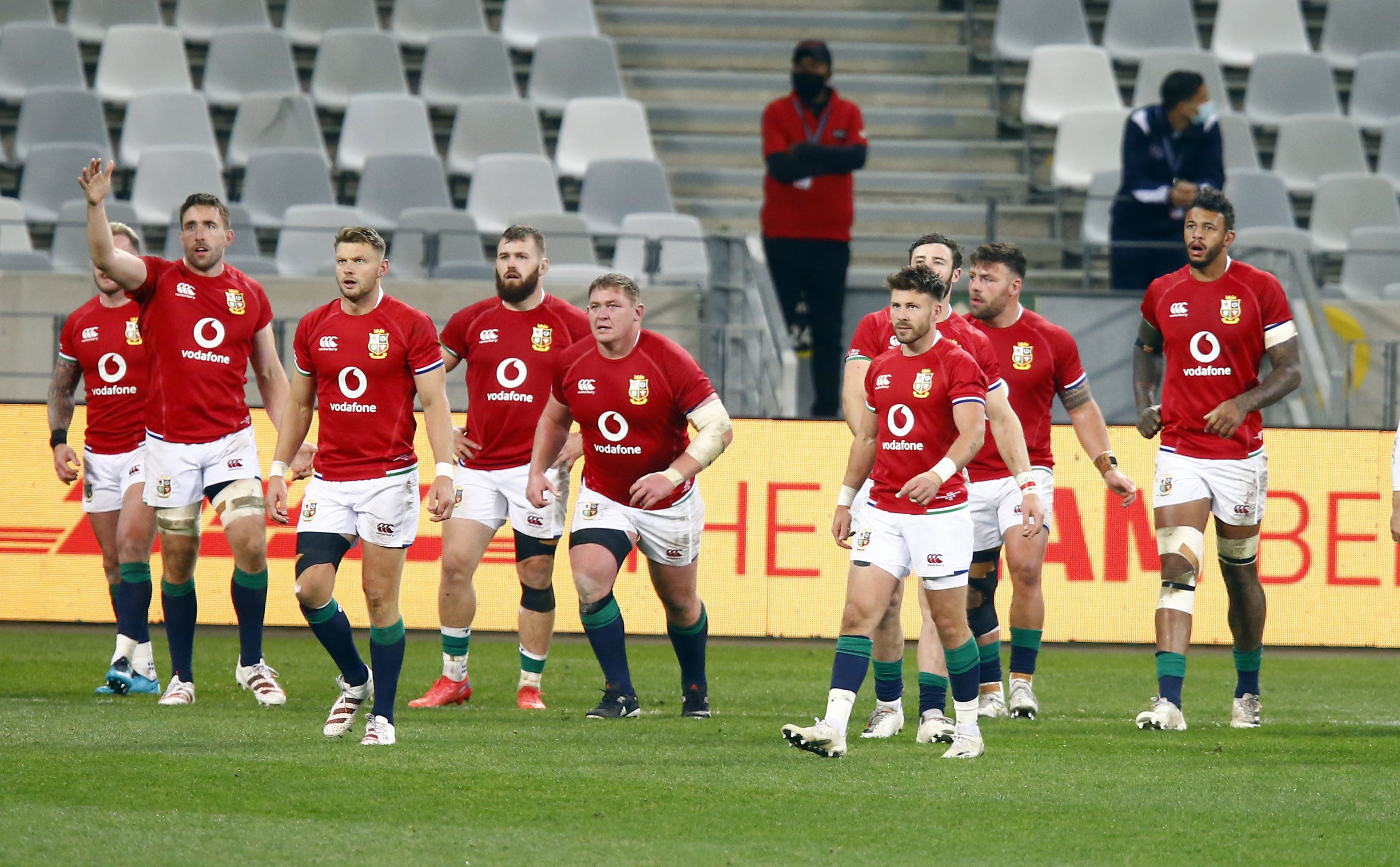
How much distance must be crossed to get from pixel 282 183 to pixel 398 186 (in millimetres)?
1117

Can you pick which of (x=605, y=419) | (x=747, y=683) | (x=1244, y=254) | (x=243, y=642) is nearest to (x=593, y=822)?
(x=605, y=419)

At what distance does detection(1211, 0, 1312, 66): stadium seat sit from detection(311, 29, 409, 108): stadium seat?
9.11 metres

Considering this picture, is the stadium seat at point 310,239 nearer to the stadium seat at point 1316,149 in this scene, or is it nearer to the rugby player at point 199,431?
the rugby player at point 199,431

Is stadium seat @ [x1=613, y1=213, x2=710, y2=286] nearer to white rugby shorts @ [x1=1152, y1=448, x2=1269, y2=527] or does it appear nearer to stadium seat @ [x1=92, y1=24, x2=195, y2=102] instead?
stadium seat @ [x1=92, y1=24, x2=195, y2=102]

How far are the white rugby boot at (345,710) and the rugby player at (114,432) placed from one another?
7.10 feet

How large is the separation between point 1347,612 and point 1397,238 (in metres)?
5.40

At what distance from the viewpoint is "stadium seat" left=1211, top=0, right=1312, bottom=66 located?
20.1 meters

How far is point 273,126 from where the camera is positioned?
17969 millimetres

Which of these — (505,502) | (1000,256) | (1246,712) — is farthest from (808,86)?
(1246,712)

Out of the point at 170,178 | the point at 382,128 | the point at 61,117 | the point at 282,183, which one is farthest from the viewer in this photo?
the point at 382,128

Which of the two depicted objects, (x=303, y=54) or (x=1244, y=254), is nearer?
(x=1244, y=254)

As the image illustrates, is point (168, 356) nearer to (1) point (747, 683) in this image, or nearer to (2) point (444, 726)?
(2) point (444, 726)

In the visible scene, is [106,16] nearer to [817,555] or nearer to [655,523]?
[817,555]

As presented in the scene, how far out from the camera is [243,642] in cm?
962
